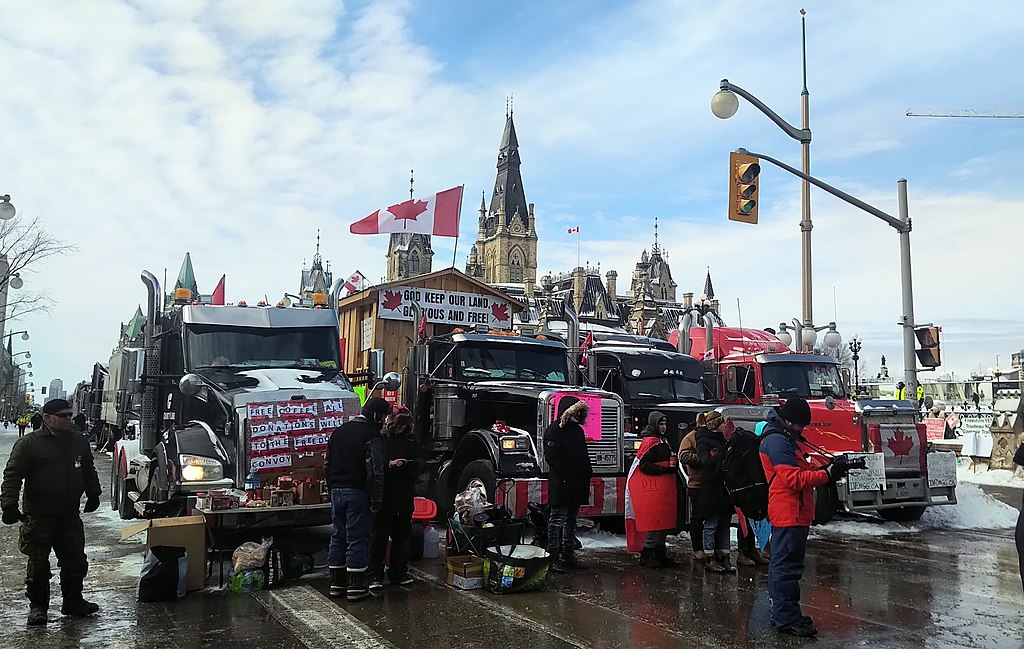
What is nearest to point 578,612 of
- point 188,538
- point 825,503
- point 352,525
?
point 352,525

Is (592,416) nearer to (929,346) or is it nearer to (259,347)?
(259,347)

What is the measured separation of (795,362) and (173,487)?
10400 mm

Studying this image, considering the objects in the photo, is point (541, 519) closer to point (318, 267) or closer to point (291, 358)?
point (291, 358)

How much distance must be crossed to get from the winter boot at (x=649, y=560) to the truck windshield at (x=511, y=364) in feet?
12.7

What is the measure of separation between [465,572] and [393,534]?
76 centimetres

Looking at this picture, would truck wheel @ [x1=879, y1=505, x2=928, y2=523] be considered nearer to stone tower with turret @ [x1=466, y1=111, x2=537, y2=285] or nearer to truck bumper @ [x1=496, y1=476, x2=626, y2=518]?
Answer: truck bumper @ [x1=496, y1=476, x2=626, y2=518]

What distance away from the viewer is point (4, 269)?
2344 centimetres

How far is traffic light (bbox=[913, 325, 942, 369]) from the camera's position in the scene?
16.1m

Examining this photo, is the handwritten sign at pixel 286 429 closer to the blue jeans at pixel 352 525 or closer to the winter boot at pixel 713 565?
the blue jeans at pixel 352 525

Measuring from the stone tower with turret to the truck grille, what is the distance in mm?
118136

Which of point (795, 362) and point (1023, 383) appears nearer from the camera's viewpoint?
point (795, 362)

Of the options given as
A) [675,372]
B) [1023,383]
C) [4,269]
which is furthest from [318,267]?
[675,372]

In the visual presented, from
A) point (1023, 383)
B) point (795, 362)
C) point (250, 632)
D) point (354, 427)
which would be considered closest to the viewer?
point (250, 632)

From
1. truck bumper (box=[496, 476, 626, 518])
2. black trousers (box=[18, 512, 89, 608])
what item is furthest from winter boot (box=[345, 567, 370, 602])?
truck bumper (box=[496, 476, 626, 518])
